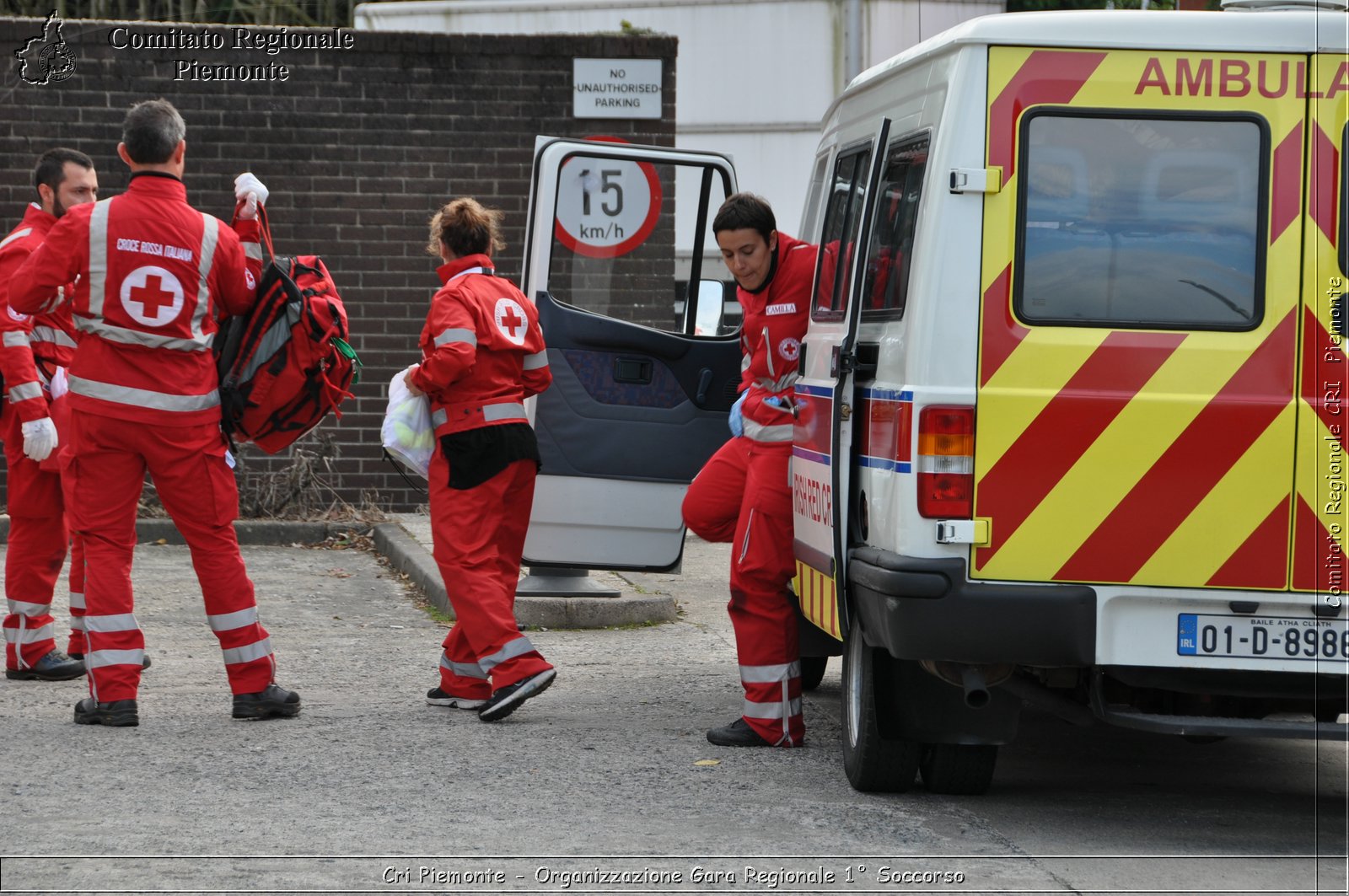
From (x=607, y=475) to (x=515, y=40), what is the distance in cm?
496

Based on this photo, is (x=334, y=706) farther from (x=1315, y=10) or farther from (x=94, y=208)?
(x=1315, y=10)

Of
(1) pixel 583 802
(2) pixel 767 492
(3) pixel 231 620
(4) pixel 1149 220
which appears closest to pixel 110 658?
(3) pixel 231 620

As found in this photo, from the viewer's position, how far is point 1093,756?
19.4 feet

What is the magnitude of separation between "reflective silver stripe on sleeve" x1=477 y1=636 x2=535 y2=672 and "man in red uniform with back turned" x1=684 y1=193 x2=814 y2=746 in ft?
2.61

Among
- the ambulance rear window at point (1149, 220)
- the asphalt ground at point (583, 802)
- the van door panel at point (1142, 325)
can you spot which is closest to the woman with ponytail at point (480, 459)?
the asphalt ground at point (583, 802)

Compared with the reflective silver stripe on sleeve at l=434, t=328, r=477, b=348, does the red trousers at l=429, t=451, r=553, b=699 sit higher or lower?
lower

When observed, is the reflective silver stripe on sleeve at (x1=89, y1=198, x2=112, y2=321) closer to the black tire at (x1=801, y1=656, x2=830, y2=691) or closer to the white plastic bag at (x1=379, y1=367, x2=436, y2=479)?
the white plastic bag at (x1=379, y1=367, x2=436, y2=479)

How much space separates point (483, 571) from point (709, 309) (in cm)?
208

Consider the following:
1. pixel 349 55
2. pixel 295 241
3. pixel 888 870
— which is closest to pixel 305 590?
pixel 295 241

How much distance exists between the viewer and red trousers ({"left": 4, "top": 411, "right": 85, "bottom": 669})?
263 inches

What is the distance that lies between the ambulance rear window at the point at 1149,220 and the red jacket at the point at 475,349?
7.83ft

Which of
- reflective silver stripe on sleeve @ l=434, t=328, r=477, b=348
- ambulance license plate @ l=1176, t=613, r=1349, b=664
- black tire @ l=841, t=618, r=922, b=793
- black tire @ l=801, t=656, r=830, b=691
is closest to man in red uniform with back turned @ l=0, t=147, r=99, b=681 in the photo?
reflective silver stripe on sleeve @ l=434, t=328, r=477, b=348

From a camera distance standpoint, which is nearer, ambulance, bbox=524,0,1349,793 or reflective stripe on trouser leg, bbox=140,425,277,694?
→ ambulance, bbox=524,0,1349,793

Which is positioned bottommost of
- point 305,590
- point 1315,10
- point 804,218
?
point 305,590
